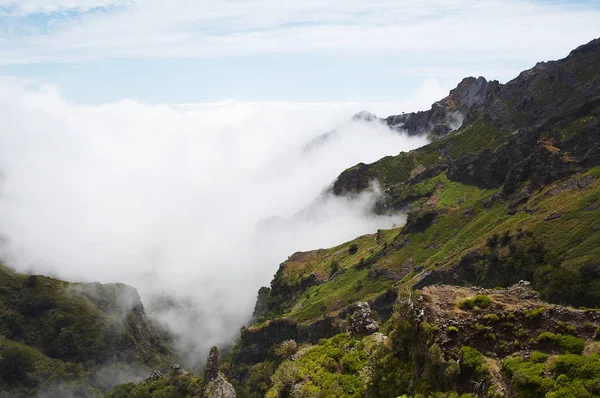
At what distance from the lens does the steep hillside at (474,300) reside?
3011 cm

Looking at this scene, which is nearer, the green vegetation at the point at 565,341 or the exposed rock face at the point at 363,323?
the green vegetation at the point at 565,341

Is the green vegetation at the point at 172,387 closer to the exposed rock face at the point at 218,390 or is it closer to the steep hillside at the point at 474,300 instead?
the exposed rock face at the point at 218,390

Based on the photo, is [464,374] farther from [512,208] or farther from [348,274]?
[348,274]

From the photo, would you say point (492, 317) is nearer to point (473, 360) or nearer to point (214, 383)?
point (473, 360)

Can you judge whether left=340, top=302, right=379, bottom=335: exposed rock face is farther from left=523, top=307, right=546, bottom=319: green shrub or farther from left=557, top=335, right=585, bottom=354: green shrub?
left=557, top=335, right=585, bottom=354: green shrub

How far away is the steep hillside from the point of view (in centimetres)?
3011

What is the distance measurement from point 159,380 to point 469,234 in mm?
101551

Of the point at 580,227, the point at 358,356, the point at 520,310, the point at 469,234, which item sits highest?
the point at 520,310

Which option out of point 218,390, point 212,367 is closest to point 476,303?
point 218,390

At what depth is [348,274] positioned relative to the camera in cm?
17700

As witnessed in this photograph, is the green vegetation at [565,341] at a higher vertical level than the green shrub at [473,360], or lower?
higher

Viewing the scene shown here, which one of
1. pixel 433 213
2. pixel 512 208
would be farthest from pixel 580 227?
pixel 433 213

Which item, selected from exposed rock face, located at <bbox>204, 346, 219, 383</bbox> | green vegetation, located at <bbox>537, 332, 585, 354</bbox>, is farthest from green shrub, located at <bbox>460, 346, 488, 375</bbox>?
exposed rock face, located at <bbox>204, 346, 219, 383</bbox>

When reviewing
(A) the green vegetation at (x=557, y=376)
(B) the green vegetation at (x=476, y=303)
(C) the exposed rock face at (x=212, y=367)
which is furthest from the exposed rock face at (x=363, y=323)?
(C) the exposed rock face at (x=212, y=367)
